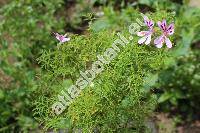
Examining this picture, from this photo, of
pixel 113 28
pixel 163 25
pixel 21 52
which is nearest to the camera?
pixel 163 25

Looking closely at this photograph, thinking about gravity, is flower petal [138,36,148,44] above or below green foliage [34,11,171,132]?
above

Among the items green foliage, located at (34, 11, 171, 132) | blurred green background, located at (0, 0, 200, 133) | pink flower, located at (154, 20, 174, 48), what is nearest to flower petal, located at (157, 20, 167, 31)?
pink flower, located at (154, 20, 174, 48)

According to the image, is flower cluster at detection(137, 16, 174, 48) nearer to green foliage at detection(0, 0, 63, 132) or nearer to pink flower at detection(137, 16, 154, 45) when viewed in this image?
pink flower at detection(137, 16, 154, 45)

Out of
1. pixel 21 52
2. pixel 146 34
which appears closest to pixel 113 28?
pixel 21 52

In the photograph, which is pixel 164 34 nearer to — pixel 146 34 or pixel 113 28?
pixel 146 34

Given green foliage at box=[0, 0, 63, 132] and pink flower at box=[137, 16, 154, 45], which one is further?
green foliage at box=[0, 0, 63, 132]

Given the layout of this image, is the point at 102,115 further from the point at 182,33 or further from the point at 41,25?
the point at 41,25

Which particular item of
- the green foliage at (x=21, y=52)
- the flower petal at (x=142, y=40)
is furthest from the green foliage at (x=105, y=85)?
the green foliage at (x=21, y=52)
